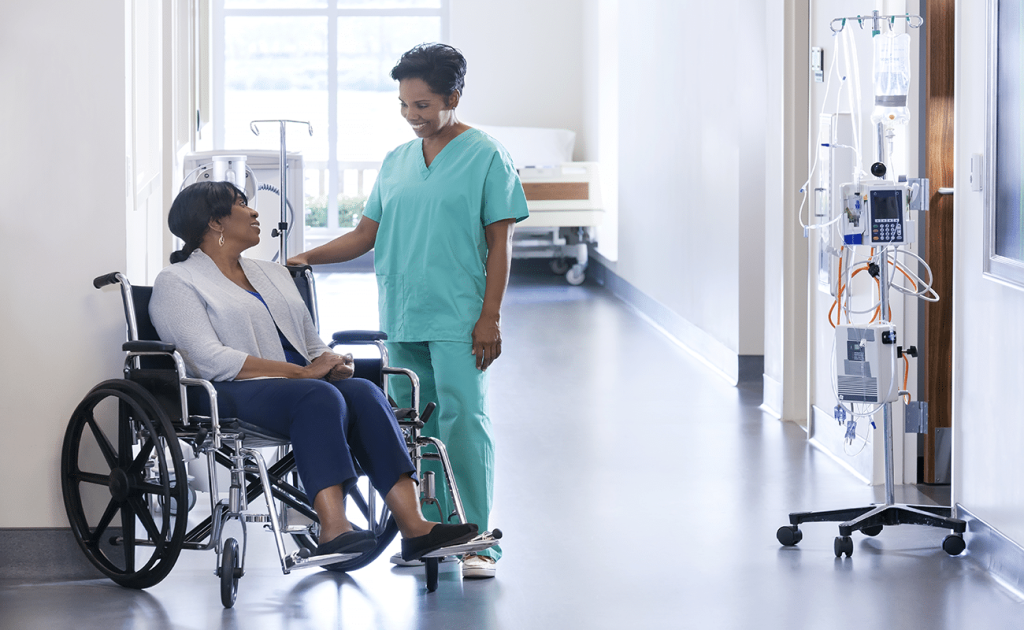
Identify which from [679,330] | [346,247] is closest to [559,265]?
[679,330]

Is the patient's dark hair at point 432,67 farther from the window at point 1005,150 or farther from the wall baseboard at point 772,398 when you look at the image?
the wall baseboard at point 772,398

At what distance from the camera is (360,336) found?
3068 mm

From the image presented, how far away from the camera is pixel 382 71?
12.2 m

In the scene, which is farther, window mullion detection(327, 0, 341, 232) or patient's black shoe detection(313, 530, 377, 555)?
window mullion detection(327, 0, 341, 232)

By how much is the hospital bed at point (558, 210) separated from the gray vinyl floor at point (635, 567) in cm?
498

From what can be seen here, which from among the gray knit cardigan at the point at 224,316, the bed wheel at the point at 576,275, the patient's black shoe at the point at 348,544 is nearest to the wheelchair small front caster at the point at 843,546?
the patient's black shoe at the point at 348,544

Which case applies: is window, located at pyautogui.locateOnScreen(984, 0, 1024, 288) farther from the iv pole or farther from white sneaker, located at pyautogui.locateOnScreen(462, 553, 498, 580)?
white sneaker, located at pyautogui.locateOnScreen(462, 553, 498, 580)

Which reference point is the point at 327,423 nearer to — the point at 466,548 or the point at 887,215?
the point at 466,548

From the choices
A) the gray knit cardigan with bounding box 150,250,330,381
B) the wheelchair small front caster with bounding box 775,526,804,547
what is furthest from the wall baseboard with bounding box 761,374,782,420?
the gray knit cardigan with bounding box 150,250,330,381

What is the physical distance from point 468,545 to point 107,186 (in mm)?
1311

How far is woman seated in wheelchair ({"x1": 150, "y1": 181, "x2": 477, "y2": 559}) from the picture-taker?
2699 millimetres

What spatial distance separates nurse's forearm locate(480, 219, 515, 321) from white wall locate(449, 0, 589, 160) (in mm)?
8673

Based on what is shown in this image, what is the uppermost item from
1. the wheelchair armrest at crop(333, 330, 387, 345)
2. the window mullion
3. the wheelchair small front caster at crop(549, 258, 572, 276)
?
the window mullion

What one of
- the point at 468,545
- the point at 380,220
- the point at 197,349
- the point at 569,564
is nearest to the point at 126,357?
the point at 197,349
